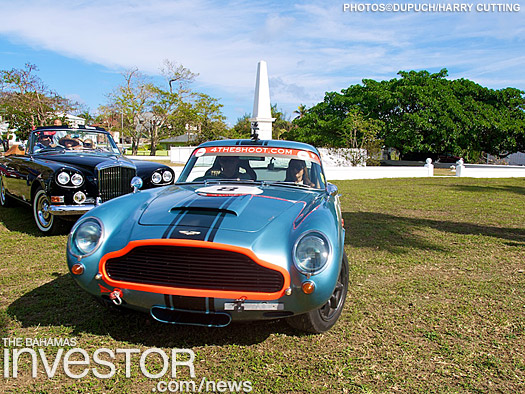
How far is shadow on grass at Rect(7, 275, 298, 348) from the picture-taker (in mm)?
3055

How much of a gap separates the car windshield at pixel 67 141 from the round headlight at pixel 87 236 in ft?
16.4

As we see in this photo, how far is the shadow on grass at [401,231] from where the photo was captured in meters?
6.05

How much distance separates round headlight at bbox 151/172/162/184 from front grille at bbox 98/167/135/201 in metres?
0.33

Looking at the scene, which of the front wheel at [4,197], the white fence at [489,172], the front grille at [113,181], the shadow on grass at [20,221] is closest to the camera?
the front grille at [113,181]

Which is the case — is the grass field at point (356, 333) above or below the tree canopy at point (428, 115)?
below

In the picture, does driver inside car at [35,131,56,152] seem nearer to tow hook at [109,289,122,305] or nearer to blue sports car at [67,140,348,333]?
blue sports car at [67,140,348,333]

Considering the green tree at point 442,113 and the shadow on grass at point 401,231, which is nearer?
the shadow on grass at point 401,231

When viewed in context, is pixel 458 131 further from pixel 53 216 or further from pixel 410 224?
pixel 53 216

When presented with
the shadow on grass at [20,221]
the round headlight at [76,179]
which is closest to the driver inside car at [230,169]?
the round headlight at [76,179]

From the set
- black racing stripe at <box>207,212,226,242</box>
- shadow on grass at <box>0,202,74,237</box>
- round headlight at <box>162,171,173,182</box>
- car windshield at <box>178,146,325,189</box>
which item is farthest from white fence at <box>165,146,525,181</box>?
black racing stripe at <box>207,212,226,242</box>

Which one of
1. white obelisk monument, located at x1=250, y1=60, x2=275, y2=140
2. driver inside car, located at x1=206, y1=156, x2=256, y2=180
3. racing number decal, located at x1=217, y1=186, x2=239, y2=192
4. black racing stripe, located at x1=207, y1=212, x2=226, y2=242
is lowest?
black racing stripe, located at x1=207, y1=212, x2=226, y2=242

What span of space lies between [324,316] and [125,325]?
59.8 inches

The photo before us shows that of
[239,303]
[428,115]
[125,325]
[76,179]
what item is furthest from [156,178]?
[428,115]

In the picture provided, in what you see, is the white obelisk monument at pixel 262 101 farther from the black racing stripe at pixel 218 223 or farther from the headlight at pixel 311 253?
the headlight at pixel 311 253
